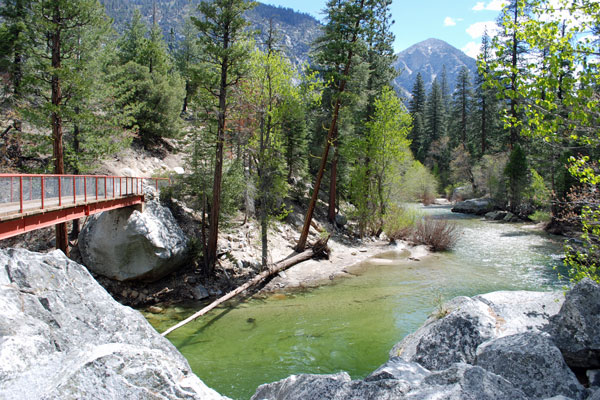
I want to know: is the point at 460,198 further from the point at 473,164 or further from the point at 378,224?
the point at 378,224

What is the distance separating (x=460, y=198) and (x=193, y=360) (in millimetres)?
46732

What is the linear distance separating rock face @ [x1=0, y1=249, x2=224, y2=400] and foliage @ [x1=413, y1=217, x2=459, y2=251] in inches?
712

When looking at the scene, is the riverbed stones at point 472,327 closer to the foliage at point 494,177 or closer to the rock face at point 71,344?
the rock face at point 71,344

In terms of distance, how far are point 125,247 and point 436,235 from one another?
16.6m

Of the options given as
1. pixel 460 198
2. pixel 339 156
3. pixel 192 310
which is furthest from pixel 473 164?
pixel 192 310

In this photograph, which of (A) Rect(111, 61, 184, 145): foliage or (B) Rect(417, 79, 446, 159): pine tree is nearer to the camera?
(A) Rect(111, 61, 184, 145): foliage

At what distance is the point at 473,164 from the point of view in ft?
159

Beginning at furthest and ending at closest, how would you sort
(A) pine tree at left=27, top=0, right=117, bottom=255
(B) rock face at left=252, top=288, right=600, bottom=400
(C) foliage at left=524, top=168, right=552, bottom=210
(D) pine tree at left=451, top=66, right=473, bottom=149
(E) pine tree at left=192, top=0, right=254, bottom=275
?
(D) pine tree at left=451, top=66, right=473, bottom=149, (C) foliage at left=524, top=168, right=552, bottom=210, (E) pine tree at left=192, top=0, right=254, bottom=275, (A) pine tree at left=27, top=0, right=117, bottom=255, (B) rock face at left=252, top=288, right=600, bottom=400

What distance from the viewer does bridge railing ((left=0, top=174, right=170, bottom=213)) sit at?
817 centimetres

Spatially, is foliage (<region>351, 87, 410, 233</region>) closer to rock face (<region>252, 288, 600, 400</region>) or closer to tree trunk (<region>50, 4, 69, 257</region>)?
rock face (<region>252, 288, 600, 400</region>)

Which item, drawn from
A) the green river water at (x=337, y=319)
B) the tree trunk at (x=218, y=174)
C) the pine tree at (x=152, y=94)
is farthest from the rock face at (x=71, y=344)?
the pine tree at (x=152, y=94)

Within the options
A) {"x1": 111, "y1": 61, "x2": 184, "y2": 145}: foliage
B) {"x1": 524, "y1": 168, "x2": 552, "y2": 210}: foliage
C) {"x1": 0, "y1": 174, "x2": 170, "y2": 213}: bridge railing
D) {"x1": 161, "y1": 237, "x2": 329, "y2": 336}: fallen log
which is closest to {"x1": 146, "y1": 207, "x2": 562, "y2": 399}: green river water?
{"x1": 161, "y1": 237, "x2": 329, "y2": 336}: fallen log

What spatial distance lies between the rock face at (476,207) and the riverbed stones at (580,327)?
35727mm

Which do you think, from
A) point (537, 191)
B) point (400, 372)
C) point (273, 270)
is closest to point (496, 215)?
point (537, 191)
